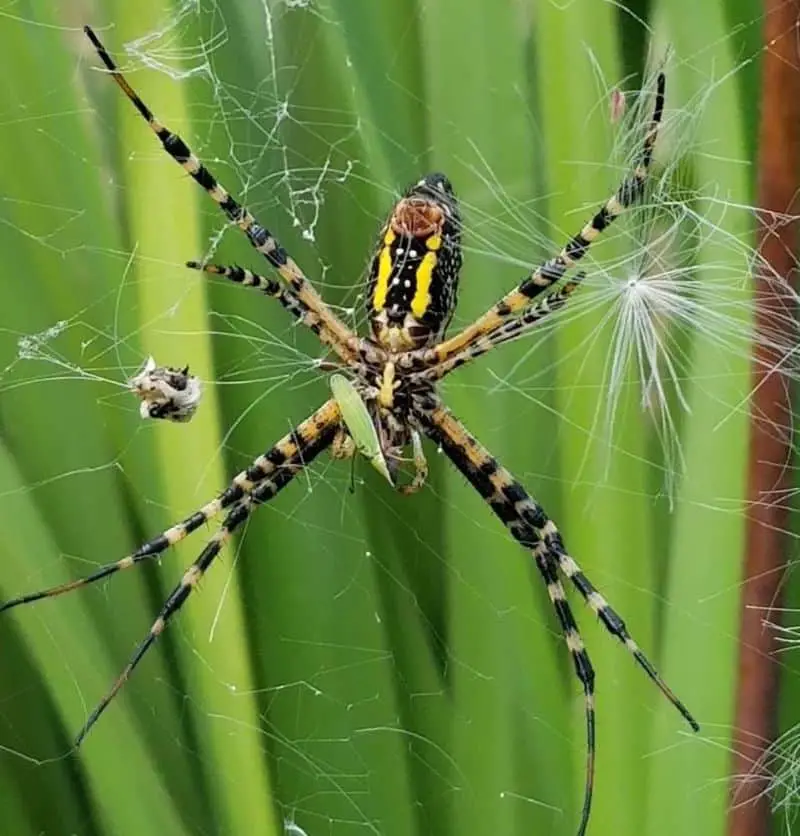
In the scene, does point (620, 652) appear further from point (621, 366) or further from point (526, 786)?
point (621, 366)

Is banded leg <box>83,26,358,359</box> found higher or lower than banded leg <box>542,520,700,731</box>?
higher

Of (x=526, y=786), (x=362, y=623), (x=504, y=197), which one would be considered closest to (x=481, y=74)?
(x=504, y=197)

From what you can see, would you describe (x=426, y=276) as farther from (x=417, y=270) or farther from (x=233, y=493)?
(x=233, y=493)

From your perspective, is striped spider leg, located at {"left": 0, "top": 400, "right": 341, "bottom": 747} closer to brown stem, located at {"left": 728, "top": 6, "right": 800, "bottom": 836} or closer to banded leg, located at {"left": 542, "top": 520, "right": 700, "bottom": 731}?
banded leg, located at {"left": 542, "top": 520, "right": 700, "bottom": 731}

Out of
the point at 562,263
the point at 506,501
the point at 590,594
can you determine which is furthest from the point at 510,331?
the point at 590,594

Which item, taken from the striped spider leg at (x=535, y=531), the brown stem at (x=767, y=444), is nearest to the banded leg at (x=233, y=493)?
the striped spider leg at (x=535, y=531)

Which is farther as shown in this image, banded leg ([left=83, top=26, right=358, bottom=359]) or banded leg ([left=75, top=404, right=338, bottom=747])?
banded leg ([left=75, top=404, right=338, bottom=747])

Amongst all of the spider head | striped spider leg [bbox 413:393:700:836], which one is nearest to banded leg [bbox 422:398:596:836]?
striped spider leg [bbox 413:393:700:836]

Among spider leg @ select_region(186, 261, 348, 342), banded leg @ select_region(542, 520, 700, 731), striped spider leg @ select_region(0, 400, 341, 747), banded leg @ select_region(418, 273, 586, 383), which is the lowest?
banded leg @ select_region(542, 520, 700, 731)
